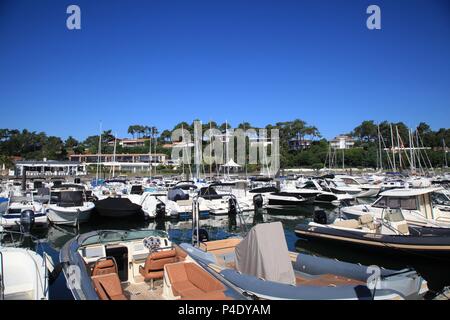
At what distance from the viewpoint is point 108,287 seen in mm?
7074

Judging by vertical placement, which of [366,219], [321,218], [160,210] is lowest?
[160,210]

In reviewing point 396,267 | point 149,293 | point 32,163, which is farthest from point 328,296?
point 32,163

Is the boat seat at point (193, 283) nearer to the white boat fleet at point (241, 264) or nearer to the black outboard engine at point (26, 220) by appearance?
the white boat fleet at point (241, 264)

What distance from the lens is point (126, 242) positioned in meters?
9.48

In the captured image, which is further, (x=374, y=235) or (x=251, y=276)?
(x=374, y=235)

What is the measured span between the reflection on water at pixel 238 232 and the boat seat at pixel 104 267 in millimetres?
2739

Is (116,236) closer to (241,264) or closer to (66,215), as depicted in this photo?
(241,264)

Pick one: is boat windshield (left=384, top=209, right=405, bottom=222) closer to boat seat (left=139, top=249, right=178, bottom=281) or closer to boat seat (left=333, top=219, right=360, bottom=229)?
boat seat (left=333, top=219, right=360, bottom=229)

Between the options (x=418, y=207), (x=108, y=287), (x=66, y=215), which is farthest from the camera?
(x=66, y=215)

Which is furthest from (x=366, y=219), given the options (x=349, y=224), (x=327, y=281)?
(x=327, y=281)

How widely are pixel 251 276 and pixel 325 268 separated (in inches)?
88.5

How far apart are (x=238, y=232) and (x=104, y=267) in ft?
42.6

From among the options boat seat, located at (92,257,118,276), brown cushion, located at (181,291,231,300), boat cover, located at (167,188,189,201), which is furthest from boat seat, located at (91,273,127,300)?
boat cover, located at (167,188,189,201)
